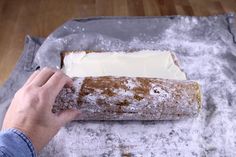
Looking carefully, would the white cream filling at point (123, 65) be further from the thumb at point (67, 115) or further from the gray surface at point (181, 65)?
the thumb at point (67, 115)

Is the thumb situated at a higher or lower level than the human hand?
lower

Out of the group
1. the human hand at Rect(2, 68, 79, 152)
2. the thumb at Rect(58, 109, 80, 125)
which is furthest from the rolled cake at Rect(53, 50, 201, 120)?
the human hand at Rect(2, 68, 79, 152)

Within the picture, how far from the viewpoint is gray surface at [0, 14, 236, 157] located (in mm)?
1023

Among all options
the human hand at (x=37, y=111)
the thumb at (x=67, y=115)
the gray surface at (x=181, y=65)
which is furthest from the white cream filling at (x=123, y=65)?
the human hand at (x=37, y=111)

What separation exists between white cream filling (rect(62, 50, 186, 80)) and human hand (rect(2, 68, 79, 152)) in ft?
1.11

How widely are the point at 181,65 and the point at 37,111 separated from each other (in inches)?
28.0

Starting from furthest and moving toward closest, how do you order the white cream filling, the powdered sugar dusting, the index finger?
the white cream filling < the powdered sugar dusting < the index finger

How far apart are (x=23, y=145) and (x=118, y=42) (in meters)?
0.83

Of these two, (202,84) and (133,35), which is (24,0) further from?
(202,84)

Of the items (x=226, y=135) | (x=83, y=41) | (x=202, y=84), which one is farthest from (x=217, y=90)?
(x=83, y=41)

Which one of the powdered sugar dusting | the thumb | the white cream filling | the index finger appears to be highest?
the index finger

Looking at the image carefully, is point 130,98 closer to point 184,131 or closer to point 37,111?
point 184,131

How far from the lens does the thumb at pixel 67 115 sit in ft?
2.96

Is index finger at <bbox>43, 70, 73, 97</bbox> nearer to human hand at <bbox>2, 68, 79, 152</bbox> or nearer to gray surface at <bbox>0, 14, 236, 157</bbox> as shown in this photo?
human hand at <bbox>2, 68, 79, 152</bbox>
